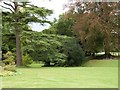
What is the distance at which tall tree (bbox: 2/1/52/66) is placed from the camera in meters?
11.7

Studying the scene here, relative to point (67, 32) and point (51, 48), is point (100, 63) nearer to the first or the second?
point (51, 48)

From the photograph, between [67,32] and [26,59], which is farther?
[67,32]

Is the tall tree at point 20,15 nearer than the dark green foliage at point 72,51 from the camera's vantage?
Yes

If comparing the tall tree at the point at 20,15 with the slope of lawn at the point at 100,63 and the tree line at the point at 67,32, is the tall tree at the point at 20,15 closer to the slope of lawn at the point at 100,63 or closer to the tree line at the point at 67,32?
the tree line at the point at 67,32

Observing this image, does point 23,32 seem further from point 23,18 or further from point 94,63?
point 94,63

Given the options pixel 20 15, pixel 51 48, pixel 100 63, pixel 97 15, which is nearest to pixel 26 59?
pixel 51 48

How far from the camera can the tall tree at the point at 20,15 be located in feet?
38.5

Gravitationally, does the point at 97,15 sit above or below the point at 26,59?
above

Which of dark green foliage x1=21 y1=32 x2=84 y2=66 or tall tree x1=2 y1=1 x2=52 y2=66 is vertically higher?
tall tree x1=2 y1=1 x2=52 y2=66

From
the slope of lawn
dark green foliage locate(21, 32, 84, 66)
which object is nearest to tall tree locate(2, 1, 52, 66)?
dark green foliage locate(21, 32, 84, 66)

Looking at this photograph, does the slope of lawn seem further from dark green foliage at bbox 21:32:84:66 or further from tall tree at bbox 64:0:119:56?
tall tree at bbox 64:0:119:56

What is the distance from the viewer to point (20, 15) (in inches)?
463

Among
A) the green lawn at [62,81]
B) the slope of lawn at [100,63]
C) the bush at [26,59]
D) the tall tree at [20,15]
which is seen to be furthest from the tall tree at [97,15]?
the slope of lawn at [100,63]

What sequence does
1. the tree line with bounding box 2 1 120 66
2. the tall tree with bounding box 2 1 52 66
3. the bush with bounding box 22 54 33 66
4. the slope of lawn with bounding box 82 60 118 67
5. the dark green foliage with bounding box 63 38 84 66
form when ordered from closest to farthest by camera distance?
the tree line with bounding box 2 1 120 66 < the tall tree with bounding box 2 1 52 66 < the bush with bounding box 22 54 33 66 < the slope of lawn with bounding box 82 60 118 67 < the dark green foliage with bounding box 63 38 84 66
